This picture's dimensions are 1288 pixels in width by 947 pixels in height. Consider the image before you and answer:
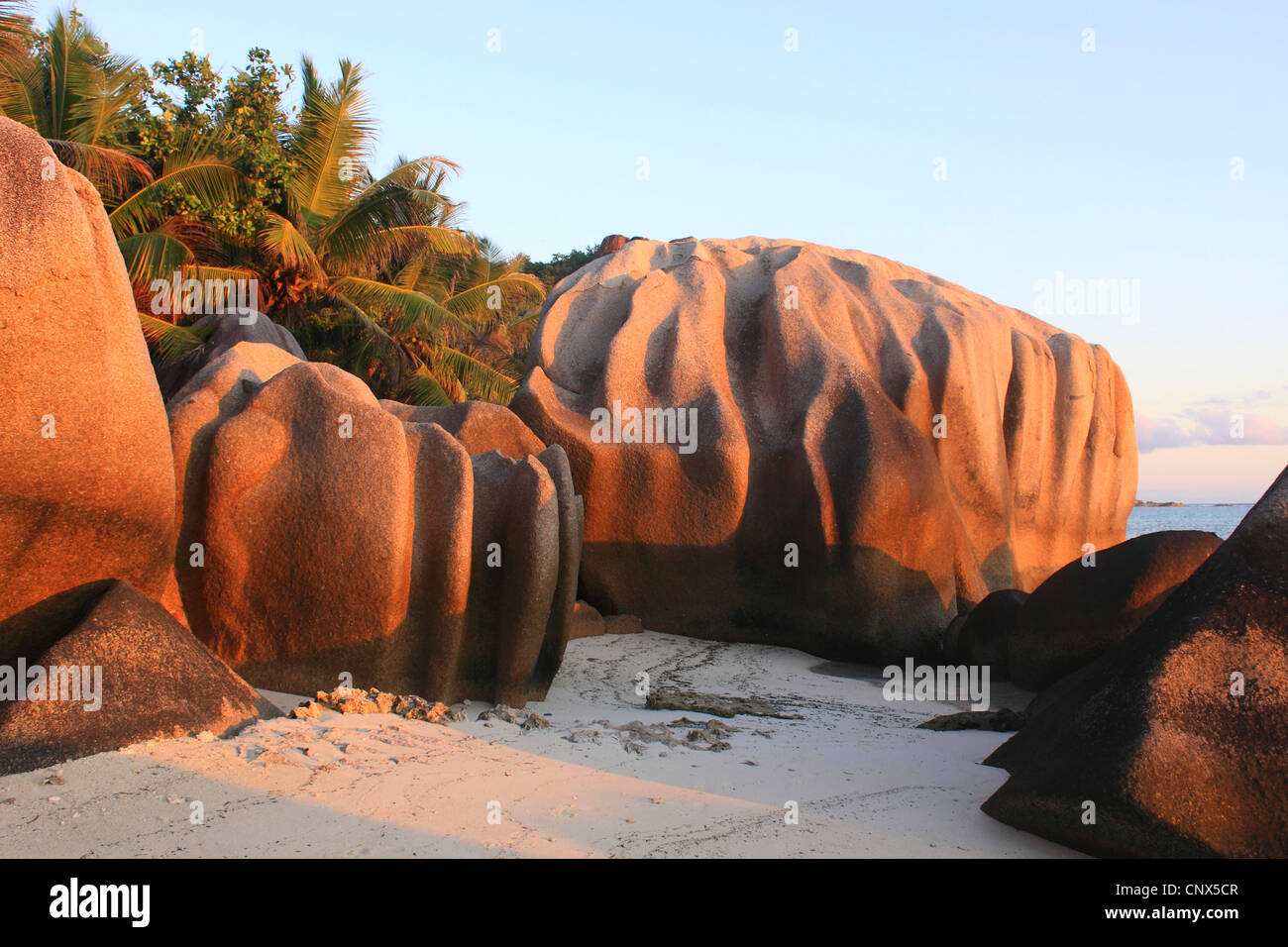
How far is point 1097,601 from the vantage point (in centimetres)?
542

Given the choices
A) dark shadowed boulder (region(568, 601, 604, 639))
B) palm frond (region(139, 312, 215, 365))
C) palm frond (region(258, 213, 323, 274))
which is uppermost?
palm frond (region(258, 213, 323, 274))

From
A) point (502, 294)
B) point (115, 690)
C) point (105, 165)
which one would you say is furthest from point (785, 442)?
point (502, 294)

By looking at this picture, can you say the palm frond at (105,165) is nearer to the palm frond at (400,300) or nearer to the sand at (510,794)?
the palm frond at (400,300)

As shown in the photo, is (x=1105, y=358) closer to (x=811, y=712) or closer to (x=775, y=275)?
(x=775, y=275)

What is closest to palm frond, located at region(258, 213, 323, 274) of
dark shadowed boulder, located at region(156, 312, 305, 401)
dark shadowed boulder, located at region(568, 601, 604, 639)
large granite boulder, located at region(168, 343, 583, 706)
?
dark shadowed boulder, located at region(156, 312, 305, 401)

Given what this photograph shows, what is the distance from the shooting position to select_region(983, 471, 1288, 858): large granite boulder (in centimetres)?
283

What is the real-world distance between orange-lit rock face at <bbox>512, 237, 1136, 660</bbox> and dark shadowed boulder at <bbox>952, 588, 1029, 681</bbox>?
56 cm

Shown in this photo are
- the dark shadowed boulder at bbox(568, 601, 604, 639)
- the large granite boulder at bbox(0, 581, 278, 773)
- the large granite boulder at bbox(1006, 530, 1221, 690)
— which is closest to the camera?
the large granite boulder at bbox(0, 581, 278, 773)

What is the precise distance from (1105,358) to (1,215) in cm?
967

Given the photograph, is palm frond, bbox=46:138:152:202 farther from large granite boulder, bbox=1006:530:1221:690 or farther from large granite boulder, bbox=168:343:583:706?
large granite boulder, bbox=1006:530:1221:690

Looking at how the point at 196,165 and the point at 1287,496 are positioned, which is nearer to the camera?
the point at 1287,496

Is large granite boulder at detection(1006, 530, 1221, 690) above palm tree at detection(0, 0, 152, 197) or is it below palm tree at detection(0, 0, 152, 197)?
below

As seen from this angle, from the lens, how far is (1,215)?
332 cm
